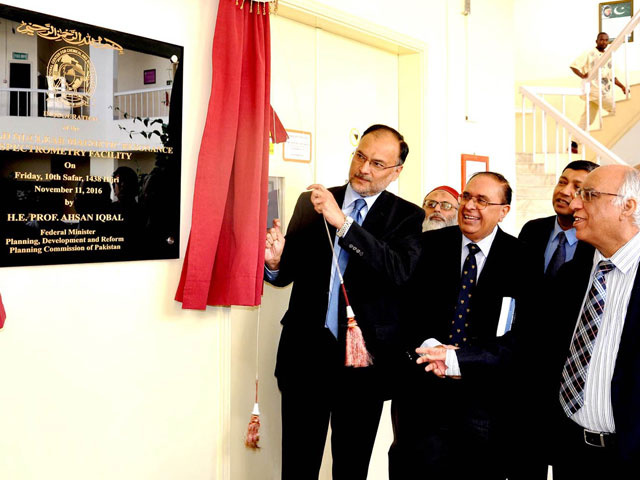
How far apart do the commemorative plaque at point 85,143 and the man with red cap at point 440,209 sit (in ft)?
4.38

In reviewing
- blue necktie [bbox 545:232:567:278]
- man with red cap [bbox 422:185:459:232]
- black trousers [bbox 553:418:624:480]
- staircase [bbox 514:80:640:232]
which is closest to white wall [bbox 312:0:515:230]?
man with red cap [bbox 422:185:459:232]

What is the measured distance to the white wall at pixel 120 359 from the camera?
2.06m

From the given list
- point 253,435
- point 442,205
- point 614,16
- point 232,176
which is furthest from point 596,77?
point 253,435

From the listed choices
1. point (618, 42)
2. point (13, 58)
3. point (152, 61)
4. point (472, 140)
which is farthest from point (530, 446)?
point (618, 42)

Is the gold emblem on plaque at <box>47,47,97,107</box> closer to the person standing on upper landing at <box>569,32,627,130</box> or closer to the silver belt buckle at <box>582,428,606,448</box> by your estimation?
the silver belt buckle at <box>582,428,606,448</box>

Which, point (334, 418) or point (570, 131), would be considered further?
point (570, 131)

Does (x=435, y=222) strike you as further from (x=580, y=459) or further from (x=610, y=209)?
(x=580, y=459)

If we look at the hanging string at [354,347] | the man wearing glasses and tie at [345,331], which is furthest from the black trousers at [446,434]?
the hanging string at [354,347]

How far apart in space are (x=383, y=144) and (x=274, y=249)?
1.88 feet

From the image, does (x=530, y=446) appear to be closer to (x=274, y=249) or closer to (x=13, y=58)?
(x=274, y=249)

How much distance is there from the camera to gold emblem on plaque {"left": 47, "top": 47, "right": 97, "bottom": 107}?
2076 mm

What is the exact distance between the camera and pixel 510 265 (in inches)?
89.5

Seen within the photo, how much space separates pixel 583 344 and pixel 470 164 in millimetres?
2393

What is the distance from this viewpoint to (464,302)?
2279mm
